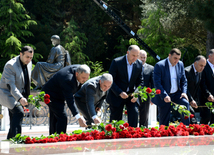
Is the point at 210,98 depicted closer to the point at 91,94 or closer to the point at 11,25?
the point at 91,94

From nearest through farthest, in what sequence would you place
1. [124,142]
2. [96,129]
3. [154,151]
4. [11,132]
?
[154,151] < [124,142] < [96,129] < [11,132]

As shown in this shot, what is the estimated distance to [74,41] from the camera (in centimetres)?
2458

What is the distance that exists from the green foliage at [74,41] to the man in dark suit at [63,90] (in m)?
19.3

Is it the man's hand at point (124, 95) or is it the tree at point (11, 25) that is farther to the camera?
the tree at point (11, 25)

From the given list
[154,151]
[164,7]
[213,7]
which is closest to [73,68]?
[154,151]

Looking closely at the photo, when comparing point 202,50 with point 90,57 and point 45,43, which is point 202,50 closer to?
point 90,57

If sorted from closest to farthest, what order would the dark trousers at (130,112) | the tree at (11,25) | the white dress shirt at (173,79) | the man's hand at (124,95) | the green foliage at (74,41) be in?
the man's hand at (124,95) < the dark trousers at (130,112) < the white dress shirt at (173,79) < the tree at (11,25) < the green foliage at (74,41)

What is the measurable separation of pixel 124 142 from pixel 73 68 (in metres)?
1.62

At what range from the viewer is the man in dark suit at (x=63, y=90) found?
5.07 meters

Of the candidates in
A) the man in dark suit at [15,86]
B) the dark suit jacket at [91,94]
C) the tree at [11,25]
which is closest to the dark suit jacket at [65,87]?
the dark suit jacket at [91,94]

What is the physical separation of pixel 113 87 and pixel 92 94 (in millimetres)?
862

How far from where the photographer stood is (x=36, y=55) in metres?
23.0

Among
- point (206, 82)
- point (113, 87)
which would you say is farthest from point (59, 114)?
point (206, 82)

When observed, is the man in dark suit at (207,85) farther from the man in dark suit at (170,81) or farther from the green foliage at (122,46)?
the green foliage at (122,46)
